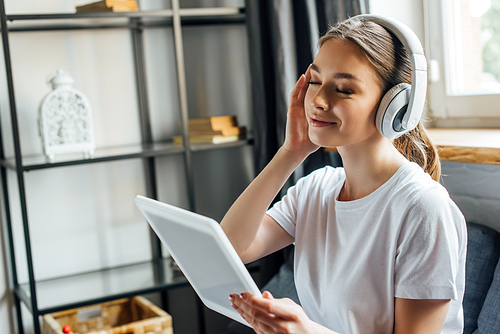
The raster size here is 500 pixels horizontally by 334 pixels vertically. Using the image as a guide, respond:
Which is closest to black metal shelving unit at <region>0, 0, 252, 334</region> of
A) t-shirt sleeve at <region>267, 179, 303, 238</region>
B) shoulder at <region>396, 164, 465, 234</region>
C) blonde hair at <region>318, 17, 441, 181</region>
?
t-shirt sleeve at <region>267, 179, 303, 238</region>

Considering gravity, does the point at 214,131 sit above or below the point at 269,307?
above

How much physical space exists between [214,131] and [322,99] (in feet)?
3.20

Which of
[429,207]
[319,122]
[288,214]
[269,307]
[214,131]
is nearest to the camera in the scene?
[269,307]

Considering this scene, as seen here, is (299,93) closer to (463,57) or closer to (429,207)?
(429,207)

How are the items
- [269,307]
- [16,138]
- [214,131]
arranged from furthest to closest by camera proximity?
[214,131] → [16,138] → [269,307]

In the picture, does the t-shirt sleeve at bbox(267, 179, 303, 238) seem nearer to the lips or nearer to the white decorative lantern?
the lips

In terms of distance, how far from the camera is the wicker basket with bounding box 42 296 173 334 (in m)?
1.65

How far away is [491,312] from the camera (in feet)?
3.48

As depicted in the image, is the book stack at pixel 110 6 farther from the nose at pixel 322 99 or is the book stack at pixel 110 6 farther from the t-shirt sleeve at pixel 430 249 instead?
the t-shirt sleeve at pixel 430 249

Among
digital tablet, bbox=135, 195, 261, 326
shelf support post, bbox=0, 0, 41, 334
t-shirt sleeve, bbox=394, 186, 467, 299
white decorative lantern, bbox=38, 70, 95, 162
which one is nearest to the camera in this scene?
digital tablet, bbox=135, 195, 261, 326

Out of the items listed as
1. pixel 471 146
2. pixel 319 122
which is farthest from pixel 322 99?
pixel 471 146

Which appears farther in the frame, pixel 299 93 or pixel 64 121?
pixel 64 121

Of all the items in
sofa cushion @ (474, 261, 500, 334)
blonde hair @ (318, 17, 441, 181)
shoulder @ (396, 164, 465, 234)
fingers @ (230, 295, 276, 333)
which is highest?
blonde hair @ (318, 17, 441, 181)

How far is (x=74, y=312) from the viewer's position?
71.8 inches
